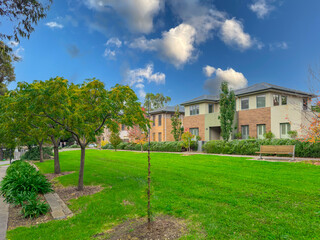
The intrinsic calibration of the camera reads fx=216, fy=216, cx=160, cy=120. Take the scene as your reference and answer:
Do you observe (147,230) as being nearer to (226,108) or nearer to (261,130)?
(226,108)

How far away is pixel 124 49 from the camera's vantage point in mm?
21672

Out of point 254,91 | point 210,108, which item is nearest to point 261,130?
point 254,91

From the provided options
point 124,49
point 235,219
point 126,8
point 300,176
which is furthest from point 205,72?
point 235,219

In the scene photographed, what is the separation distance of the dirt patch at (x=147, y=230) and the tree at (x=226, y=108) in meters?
21.1

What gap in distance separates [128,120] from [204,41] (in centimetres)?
1996

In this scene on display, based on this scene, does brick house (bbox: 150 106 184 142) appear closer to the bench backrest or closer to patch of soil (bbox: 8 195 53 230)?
the bench backrest

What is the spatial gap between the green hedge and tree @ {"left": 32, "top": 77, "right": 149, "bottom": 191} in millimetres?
13175

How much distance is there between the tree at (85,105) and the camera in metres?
6.07

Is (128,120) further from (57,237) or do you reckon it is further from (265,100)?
(265,100)

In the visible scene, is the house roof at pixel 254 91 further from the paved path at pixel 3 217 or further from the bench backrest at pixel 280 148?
the paved path at pixel 3 217

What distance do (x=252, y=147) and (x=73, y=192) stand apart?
15.3 m

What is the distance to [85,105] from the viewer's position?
23.8 feet

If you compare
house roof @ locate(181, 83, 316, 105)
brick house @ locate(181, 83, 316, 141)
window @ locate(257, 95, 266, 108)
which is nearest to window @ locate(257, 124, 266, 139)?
brick house @ locate(181, 83, 316, 141)

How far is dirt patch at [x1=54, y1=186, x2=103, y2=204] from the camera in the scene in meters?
6.73
